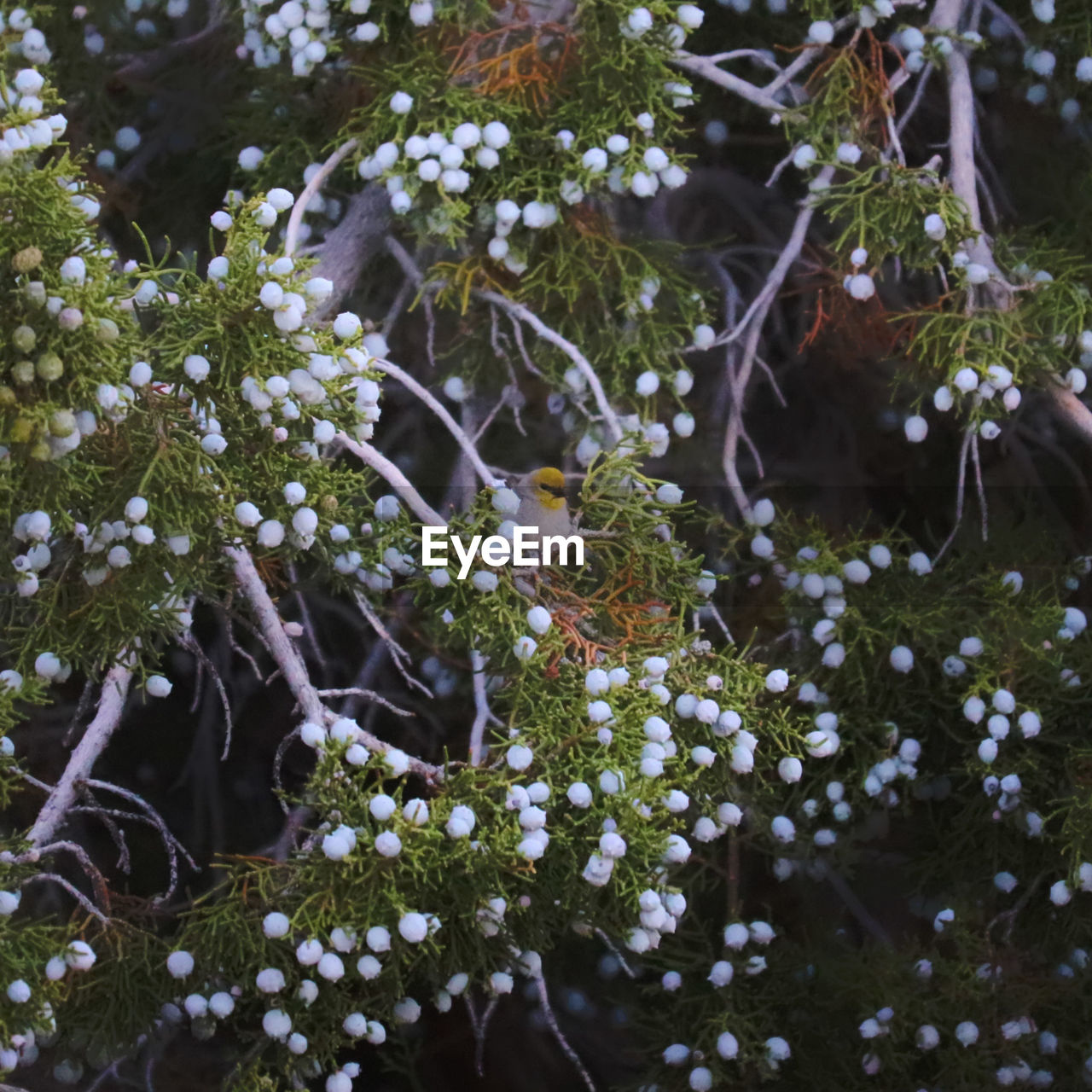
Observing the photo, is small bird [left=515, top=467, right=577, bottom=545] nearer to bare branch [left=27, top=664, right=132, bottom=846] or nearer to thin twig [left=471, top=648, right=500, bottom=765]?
thin twig [left=471, top=648, right=500, bottom=765]

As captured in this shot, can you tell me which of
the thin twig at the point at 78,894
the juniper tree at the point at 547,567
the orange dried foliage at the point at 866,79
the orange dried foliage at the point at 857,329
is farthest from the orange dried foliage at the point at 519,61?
the thin twig at the point at 78,894

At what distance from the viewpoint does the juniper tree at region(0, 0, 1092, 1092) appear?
0.90 meters

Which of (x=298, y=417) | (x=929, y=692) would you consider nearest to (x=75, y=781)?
(x=298, y=417)

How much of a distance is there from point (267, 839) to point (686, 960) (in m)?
0.46

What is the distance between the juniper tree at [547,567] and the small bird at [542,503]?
1 cm

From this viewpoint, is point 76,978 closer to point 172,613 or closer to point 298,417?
point 172,613

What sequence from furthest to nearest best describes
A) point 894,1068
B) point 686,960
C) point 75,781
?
1. point 686,960
2. point 894,1068
3. point 75,781

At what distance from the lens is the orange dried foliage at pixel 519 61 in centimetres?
120

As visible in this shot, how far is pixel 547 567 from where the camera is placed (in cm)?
106

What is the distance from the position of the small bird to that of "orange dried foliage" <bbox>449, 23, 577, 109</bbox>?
369 millimetres

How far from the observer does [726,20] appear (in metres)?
1.44

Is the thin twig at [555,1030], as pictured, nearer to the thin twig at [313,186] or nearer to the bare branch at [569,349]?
the bare branch at [569,349]

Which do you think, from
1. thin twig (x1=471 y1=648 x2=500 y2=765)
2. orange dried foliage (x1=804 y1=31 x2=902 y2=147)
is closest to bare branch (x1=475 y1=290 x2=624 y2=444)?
thin twig (x1=471 y1=648 x2=500 y2=765)

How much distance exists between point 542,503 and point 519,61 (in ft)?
1.45
